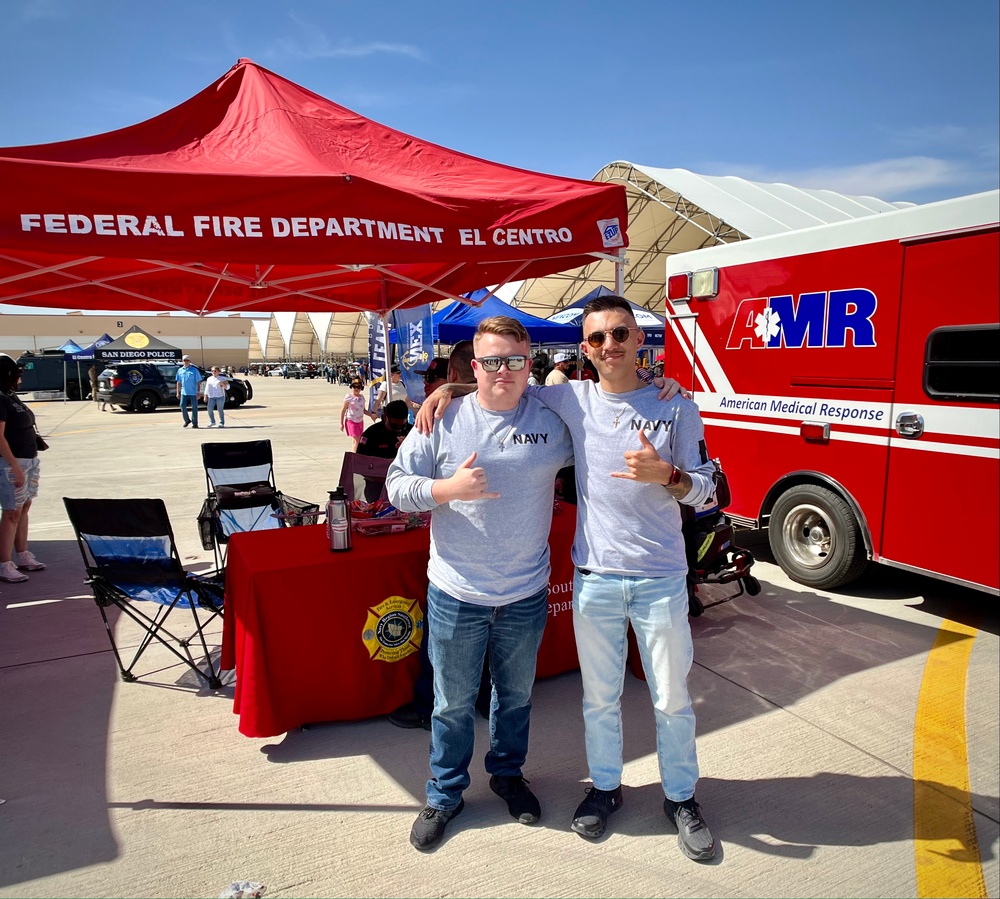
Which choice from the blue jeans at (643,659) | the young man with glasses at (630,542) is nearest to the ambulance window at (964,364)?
the young man with glasses at (630,542)

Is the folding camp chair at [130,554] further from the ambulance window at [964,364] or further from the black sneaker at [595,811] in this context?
the ambulance window at [964,364]

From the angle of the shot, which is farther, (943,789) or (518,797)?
(943,789)

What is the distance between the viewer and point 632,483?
2365 millimetres

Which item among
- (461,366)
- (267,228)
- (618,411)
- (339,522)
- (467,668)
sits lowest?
(467,668)

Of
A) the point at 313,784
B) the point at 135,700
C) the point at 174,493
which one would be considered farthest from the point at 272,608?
the point at 174,493

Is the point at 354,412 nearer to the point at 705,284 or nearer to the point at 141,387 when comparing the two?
the point at 705,284

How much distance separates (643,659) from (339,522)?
1645mm

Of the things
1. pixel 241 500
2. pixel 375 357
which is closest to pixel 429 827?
pixel 241 500

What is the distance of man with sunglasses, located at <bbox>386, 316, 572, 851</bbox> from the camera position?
93.3 inches

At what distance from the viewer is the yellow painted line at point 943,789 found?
241 cm

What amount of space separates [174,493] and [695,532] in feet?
24.6

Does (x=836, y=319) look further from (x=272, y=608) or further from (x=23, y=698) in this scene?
(x=23, y=698)

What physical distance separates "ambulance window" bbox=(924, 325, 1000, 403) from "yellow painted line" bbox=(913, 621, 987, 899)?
162 cm

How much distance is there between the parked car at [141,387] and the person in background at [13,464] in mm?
19975
